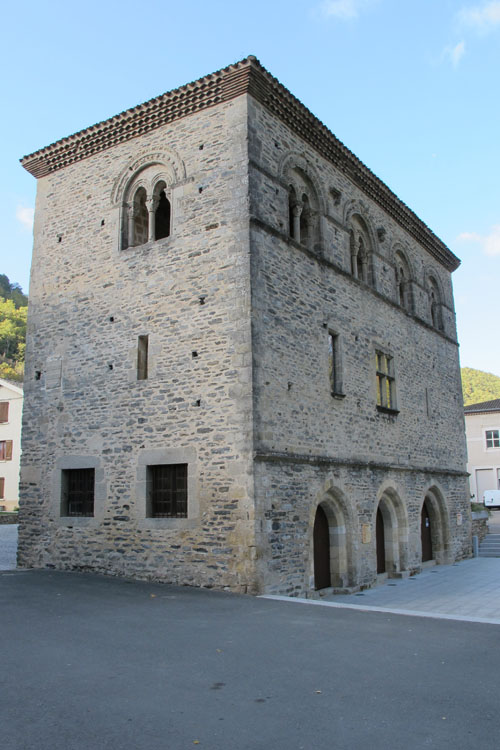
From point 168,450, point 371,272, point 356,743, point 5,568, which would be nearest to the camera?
point 356,743

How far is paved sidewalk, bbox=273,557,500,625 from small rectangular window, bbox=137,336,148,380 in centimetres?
526

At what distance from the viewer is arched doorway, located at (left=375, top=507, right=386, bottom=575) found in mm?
15513

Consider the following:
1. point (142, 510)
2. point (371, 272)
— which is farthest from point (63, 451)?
point (371, 272)

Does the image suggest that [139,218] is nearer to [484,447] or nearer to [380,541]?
[380,541]

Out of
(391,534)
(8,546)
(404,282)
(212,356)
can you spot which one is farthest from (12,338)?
(212,356)

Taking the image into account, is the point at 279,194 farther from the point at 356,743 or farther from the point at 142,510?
the point at 356,743

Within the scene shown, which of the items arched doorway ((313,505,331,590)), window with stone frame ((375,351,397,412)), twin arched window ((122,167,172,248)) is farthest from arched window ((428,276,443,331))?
twin arched window ((122,167,172,248))

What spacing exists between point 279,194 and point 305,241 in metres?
1.74

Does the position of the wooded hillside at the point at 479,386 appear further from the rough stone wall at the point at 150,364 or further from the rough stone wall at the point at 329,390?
the rough stone wall at the point at 150,364

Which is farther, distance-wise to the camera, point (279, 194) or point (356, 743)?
point (279, 194)

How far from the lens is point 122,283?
12.8 meters

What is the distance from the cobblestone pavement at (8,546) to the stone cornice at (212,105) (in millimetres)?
9248

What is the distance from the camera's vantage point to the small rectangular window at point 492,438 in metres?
37.0

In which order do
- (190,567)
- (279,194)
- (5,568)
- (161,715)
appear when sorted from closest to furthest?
(161,715) → (190,567) → (279,194) → (5,568)
